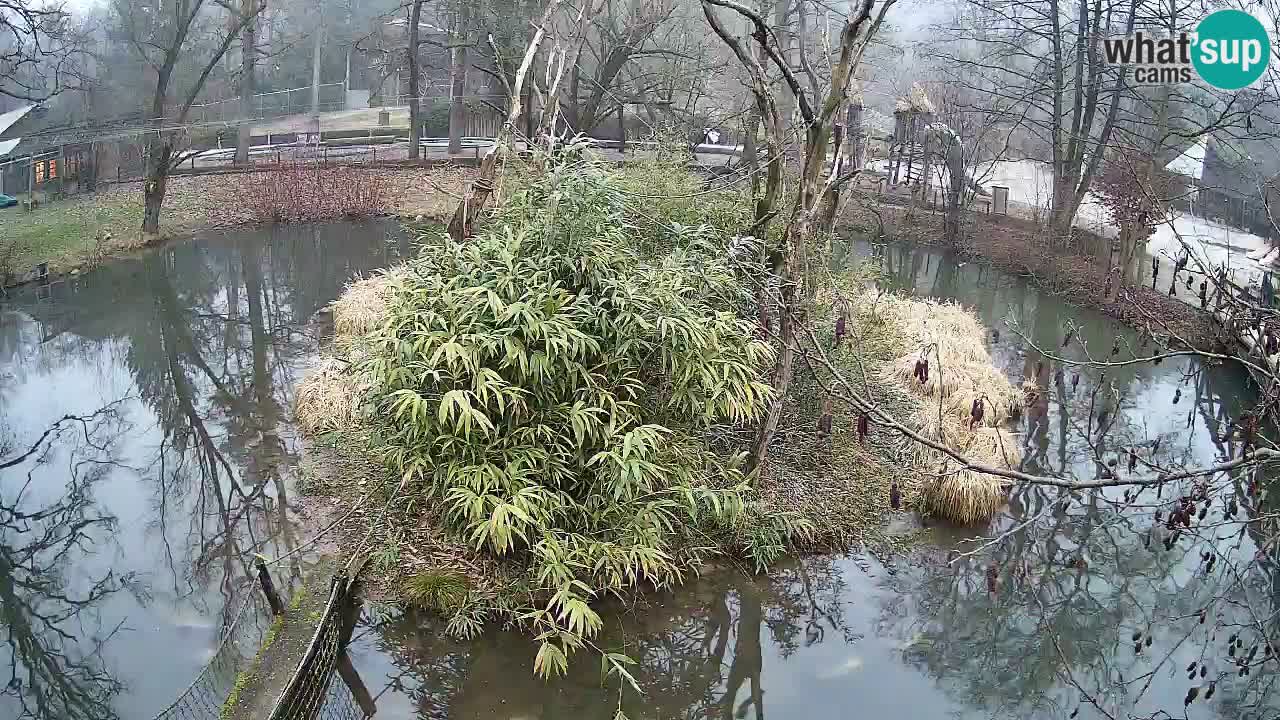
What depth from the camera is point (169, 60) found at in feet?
45.5

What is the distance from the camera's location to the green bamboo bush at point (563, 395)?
5.14 metres

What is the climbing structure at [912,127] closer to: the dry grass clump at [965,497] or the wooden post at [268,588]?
the dry grass clump at [965,497]

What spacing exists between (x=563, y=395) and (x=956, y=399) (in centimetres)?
389

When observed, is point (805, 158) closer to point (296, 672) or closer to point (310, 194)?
point (296, 672)

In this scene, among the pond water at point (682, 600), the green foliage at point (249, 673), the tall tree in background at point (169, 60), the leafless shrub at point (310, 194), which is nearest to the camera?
the green foliage at point (249, 673)

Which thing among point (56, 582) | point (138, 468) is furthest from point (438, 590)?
point (138, 468)

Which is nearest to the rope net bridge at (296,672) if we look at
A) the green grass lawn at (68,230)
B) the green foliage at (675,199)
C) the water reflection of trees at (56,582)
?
the water reflection of trees at (56,582)

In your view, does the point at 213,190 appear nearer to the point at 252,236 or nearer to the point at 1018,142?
the point at 252,236

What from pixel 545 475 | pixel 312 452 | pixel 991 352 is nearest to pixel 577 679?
pixel 545 475

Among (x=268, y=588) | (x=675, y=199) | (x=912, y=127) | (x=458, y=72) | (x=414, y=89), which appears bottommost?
(x=268, y=588)

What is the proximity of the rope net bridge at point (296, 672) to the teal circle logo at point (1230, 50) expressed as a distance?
7322 mm

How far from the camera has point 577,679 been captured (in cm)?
508

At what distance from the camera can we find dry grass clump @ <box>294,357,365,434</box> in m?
7.63

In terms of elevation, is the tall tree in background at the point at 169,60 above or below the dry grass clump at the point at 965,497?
above
